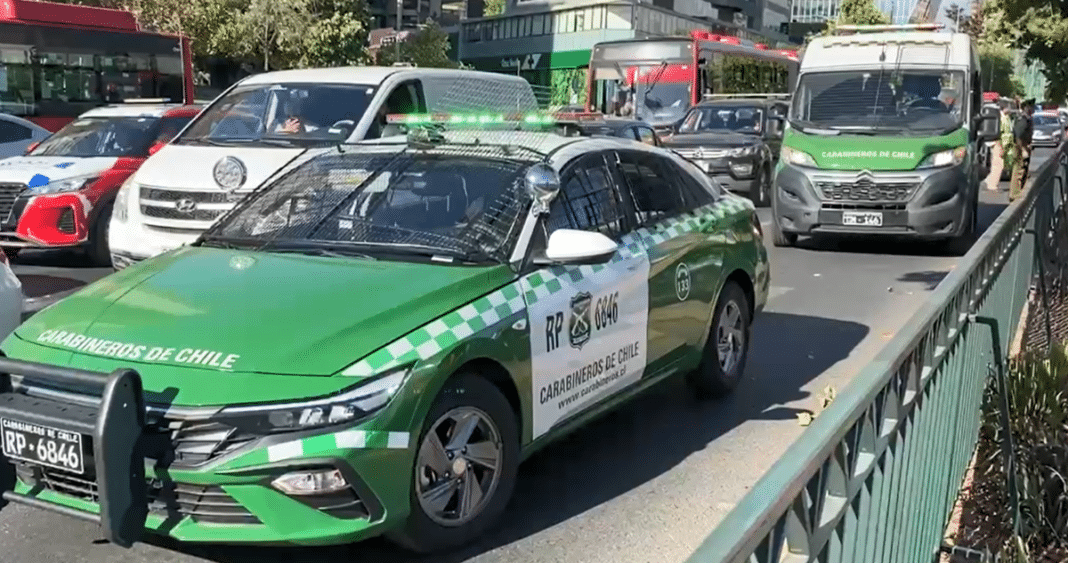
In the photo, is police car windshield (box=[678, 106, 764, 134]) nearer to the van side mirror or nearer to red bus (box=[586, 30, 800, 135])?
red bus (box=[586, 30, 800, 135])

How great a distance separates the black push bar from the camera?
3445 millimetres

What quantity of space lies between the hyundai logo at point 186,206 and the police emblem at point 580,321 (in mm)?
4901

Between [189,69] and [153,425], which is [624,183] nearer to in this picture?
[153,425]

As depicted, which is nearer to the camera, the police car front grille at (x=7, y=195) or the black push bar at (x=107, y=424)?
the black push bar at (x=107, y=424)

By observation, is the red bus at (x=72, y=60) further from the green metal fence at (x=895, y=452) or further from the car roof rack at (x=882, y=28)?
the green metal fence at (x=895, y=452)

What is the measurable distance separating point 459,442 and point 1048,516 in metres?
2.55

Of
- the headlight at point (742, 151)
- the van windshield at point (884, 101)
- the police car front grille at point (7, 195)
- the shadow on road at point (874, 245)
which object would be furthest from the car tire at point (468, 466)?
the headlight at point (742, 151)

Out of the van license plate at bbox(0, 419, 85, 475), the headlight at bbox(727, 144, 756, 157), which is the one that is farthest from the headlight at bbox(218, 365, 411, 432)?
the headlight at bbox(727, 144, 756, 157)

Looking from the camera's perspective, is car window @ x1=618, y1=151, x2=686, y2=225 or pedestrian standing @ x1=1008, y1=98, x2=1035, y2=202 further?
pedestrian standing @ x1=1008, y1=98, x2=1035, y2=202

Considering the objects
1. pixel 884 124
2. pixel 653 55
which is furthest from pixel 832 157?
pixel 653 55

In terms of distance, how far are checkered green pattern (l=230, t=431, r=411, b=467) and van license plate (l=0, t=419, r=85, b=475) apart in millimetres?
509

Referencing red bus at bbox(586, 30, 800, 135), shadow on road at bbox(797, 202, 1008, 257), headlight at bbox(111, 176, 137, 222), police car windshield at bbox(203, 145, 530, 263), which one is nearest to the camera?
police car windshield at bbox(203, 145, 530, 263)

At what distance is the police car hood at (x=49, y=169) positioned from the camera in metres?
10.9

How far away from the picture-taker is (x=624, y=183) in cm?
565
